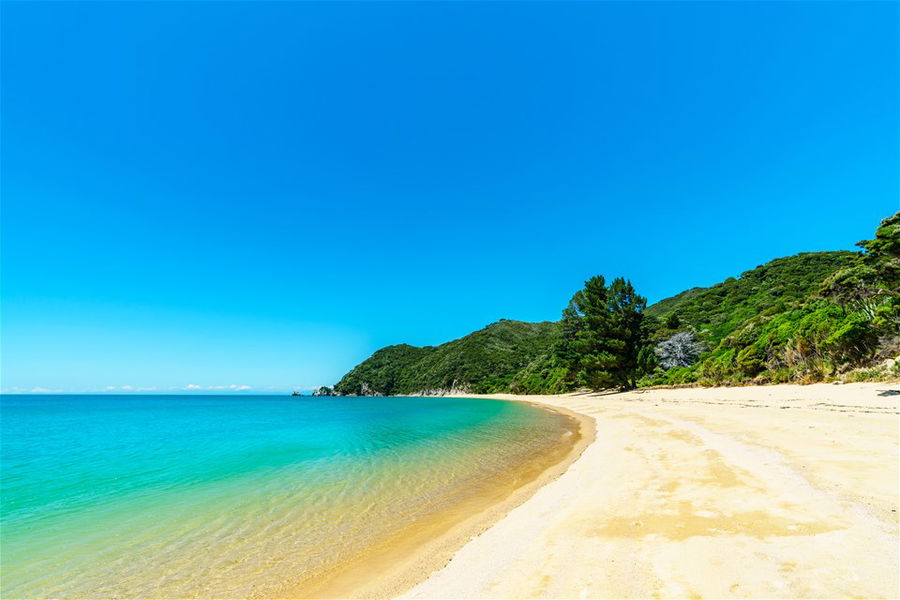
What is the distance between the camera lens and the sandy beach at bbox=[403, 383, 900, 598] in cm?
403


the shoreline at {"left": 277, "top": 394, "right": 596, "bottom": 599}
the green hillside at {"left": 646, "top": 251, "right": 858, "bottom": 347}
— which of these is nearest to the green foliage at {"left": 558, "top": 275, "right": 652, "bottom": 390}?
the green hillside at {"left": 646, "top": 251, "right": 858, "bottom": 347}

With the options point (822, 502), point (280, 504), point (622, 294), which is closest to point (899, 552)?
point (822, 502)

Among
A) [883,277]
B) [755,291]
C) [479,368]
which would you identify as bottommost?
[883,277]

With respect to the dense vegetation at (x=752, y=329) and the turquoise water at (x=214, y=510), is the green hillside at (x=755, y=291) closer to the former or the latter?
the dense vegetation at (x=752, y=329)

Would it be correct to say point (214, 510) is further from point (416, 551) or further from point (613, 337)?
point (613, 337)

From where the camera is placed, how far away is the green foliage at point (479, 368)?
359 feet

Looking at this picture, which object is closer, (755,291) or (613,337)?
(613,337)

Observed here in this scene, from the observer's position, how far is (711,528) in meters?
5.45

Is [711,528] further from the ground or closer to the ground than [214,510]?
further from the ground

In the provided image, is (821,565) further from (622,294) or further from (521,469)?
(622,294)

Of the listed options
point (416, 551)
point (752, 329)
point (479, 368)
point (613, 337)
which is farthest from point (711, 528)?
point (479, 368)

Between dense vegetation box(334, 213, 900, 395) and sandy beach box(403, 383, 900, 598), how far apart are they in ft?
54.7

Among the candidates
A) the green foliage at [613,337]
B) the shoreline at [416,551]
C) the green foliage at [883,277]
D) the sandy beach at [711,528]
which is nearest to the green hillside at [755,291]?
the green foliage at [613,337]

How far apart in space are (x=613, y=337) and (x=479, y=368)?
308 feet
